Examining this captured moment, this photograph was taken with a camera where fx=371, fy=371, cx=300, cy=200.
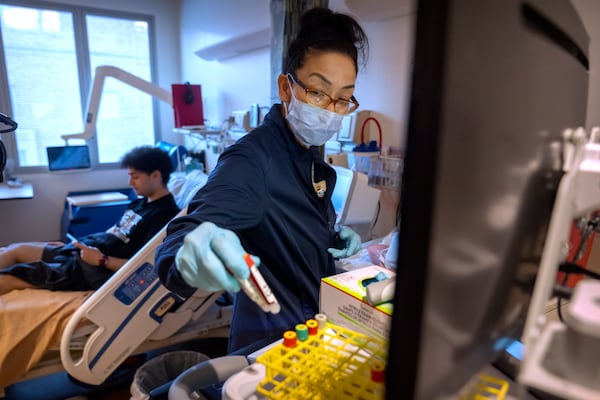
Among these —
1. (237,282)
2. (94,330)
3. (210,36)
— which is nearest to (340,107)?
(237,282)

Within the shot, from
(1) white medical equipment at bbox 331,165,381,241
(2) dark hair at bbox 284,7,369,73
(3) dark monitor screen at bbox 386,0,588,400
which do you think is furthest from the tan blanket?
(3) dark monitor screen at bbox 386,0,588,400

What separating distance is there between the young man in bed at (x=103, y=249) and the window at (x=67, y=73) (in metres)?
2.12

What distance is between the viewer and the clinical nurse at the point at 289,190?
0.87 m

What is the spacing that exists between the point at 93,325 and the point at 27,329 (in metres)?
0.29

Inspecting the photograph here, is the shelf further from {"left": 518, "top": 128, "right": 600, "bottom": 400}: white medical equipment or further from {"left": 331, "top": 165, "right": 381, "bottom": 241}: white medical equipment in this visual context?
{"left": 518, "top": 128, "right": 600, "bottom": 400}: white medical equipment

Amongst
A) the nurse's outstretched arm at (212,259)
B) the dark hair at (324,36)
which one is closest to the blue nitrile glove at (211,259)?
the nurse's outstretched arm at (212,259)

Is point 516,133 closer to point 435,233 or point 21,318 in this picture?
point 435,233

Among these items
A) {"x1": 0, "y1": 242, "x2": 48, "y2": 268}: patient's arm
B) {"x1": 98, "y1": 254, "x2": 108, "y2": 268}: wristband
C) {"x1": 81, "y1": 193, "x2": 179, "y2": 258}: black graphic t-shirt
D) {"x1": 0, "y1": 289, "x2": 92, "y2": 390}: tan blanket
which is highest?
{"x1": 81, "y1": 193, "x2": 179, "y2": 258}: black graphic t-shirt

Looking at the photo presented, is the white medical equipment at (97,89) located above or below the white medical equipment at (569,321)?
above

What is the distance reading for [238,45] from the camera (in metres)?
2.92

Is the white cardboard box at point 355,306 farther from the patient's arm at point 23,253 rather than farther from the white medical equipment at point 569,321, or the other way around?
the patient's arm at point 23,253

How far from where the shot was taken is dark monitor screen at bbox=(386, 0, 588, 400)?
260 millimetres

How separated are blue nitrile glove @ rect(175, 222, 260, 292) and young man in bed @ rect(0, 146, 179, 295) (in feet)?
5.49

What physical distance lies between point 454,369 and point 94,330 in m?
1.91
